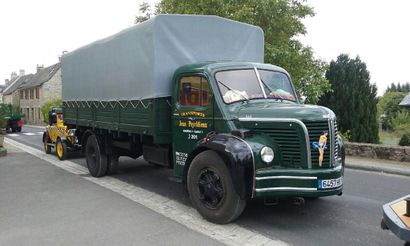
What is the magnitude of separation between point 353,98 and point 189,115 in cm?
1133

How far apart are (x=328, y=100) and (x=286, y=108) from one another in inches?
468

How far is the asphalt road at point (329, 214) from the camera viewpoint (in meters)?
5.16

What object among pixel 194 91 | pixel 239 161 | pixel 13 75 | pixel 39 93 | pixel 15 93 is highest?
pixel 13 75

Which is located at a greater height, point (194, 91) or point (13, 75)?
point (13, 75)

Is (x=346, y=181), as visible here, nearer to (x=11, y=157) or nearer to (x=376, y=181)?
(x=376, y=181)

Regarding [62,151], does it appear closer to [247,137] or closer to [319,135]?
[247,137]

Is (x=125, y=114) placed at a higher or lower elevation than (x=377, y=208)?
higher

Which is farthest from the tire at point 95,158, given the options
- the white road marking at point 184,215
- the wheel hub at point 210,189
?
the wheel hub at point 210,189

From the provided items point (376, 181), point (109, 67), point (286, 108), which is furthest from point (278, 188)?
point (109, 67)

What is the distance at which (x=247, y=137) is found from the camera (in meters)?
5.65

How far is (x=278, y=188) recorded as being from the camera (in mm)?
5344

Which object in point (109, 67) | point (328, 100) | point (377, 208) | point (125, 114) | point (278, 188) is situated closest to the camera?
point (278, 188)

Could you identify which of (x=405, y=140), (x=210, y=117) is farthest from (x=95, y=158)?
(x=405, y=140)

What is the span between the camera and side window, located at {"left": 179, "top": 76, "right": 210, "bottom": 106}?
6402 mm
